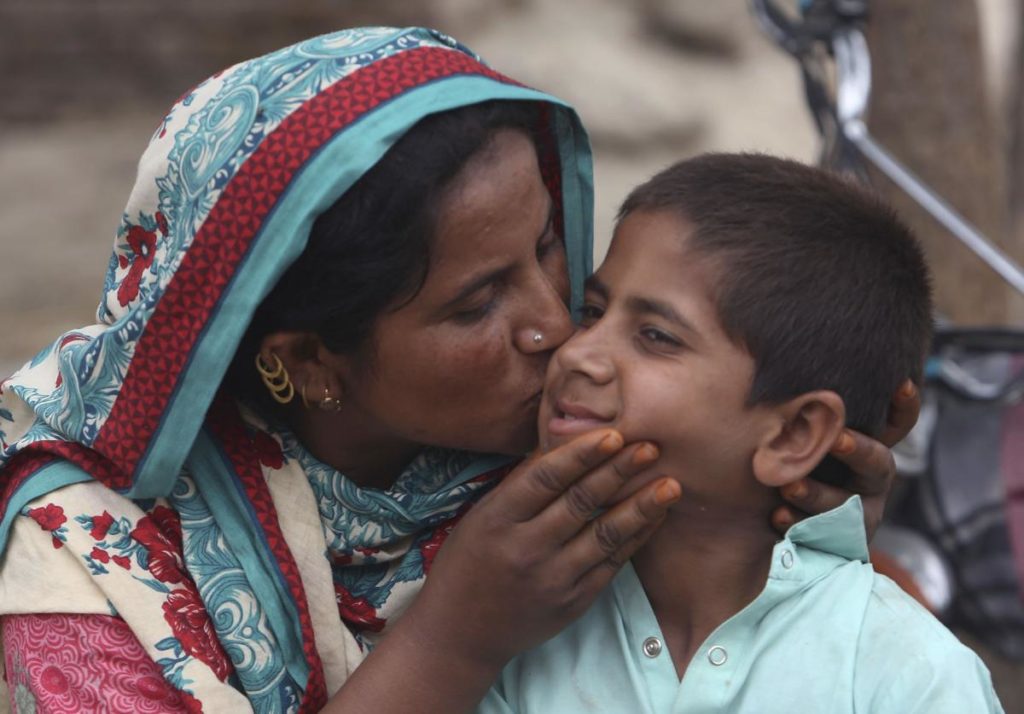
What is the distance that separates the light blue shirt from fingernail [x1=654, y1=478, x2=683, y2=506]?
0.18 m

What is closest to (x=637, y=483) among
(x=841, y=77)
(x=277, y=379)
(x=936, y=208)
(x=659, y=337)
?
(x=659, y=337)

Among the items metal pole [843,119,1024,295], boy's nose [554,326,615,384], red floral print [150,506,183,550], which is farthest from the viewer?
metal pole [843,119,1024,295]

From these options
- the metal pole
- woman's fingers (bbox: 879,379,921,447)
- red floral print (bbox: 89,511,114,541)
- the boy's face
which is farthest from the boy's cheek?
the metal pole

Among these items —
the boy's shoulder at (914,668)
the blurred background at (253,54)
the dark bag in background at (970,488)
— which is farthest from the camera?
the blurred background at (253,54)

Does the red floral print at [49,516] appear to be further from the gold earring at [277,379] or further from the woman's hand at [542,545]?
the woman's hand at [542,545]

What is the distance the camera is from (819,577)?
72.7 inches

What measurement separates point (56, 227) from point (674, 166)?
17.0 feet

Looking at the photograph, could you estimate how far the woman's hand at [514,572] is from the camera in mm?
1734

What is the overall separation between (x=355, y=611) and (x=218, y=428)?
12.9 inches

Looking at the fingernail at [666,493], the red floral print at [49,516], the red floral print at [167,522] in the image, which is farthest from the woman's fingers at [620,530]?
the red floral print at [49,516]

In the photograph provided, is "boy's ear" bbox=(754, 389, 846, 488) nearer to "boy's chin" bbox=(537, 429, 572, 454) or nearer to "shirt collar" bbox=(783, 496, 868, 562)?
"shirt collar" bbox=(783, 496, 868, 562)

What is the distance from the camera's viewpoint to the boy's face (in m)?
1.80

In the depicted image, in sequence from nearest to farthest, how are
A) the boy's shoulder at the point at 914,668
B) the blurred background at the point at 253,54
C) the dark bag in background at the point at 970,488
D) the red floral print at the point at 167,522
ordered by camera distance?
the boy's shoulder at the point at 914,668 < the red floral print at the point at 167,522 < the dark bag in background at the point at 970,488 < the blurred background at the point at 253,54

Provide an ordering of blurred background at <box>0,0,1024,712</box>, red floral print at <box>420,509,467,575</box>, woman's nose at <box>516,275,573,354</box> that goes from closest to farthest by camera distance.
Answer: woman's nose at <box>516,275,573,354</box> → red floral print at <box>420,509,467,575</box> → blurred background at <box>0,0,1024,712</box>
